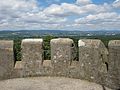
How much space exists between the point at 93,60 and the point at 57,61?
1.23m

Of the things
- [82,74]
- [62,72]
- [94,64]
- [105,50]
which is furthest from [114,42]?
[62,72]

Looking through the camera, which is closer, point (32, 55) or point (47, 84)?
point (47, 84)

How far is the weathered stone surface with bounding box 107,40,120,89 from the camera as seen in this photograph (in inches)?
294

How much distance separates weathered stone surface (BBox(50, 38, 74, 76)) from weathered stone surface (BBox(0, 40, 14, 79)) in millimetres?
1389

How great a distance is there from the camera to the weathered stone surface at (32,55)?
8539 millimetres

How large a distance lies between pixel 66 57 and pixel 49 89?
5.69ft

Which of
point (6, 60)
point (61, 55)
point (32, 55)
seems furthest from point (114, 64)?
point (6, 60)

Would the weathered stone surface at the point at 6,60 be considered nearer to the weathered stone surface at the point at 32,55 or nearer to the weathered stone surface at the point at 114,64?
the weathered stone surface at the point at 32,55

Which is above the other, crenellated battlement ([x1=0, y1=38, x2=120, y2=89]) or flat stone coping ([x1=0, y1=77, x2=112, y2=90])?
crenellated battlement ([x1=0, y1=38, x2=120, y2=89])

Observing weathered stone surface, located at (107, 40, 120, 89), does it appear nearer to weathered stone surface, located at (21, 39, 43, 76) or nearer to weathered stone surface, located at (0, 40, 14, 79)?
weathered stone surface, located at (21, 39, 43, 76)

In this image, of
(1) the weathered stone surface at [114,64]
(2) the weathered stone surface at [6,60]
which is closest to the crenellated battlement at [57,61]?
(2) the weathered stone surface at [6,60]

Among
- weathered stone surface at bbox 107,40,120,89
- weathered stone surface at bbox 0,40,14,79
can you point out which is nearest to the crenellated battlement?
weathered stone surface at bbox 0,40,14,79

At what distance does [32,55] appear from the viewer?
8.57 meters

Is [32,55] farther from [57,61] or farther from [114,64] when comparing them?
[114,64]
